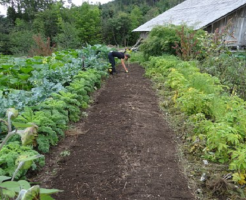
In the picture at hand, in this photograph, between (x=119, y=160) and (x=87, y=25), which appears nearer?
(x=119, y=160)

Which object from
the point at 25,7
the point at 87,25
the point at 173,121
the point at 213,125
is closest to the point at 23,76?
the point at 173,121

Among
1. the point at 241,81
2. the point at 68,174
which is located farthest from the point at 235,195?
the point at 241,81

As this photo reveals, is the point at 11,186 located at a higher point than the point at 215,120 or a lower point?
higher

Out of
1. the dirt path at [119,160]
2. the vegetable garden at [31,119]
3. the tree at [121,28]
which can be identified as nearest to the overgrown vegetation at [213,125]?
the dirt path at [119,160]

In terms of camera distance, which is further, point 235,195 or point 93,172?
point 93,172

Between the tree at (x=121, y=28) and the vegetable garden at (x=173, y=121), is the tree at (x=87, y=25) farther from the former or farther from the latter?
the vegetable garden at (x=173, y=121)

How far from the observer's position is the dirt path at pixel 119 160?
→ 290 centimetres

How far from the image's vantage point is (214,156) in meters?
3.47

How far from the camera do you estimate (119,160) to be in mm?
3504

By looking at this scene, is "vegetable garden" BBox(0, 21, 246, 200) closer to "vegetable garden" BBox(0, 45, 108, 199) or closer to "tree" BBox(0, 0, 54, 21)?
"vegetable garden" BBox(0, 45, 108, 199)

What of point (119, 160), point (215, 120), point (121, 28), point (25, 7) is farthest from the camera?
point (25, 7)

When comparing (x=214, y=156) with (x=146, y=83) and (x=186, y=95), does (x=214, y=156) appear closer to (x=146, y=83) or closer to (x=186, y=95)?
(x=186, y=95)

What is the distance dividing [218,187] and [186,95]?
7.74 ft

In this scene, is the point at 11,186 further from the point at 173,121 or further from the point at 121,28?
the point at 121,28
